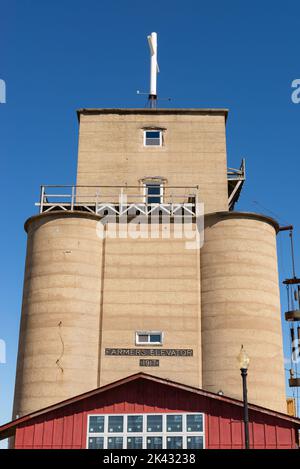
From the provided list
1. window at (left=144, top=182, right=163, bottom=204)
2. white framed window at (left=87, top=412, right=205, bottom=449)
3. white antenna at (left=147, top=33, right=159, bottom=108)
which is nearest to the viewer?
white framed window at (left=87, top=412, right=205, bottom=449)

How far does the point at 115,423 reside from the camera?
23.0 metres

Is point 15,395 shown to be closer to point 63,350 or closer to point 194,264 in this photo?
point 63,350

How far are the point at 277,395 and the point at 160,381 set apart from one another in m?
11.3

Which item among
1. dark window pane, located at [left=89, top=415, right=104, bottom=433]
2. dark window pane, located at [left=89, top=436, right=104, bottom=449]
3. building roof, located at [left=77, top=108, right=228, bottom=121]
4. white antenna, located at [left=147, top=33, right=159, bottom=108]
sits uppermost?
white antenna, located at [left=147, top=33, right=159, bottom=108]

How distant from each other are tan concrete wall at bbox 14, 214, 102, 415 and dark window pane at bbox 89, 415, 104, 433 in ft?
27.1

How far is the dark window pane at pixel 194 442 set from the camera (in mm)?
22500

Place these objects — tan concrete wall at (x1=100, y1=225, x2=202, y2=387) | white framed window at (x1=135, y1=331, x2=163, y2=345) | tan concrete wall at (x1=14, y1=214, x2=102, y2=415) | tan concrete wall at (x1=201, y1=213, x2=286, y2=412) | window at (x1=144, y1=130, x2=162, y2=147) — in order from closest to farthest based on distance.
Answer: tan concrete wall at (x1=14, y1=214, x2=102, y2=415), tan concrete wall at (x1=201, y1=213, x2=286, y2=412), tan concrete wall at (x1=100, y1=225, x2=202, y2=387), white framed window at (x1=135, y1=331, x2=163, y2=345), window at (x1=144, y1=130, x2=162, y2=147)

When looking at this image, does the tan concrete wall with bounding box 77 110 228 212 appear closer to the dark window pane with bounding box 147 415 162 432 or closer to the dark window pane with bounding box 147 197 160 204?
the dark window pane with bounding box 147 197 160 204

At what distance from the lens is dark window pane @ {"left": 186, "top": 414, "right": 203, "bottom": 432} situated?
74.8 feet

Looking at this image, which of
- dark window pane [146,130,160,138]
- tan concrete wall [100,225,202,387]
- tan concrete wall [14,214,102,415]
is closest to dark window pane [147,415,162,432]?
tan concrete wall [100,225,202,387]

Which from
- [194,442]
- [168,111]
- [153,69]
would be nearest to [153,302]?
[194,442]

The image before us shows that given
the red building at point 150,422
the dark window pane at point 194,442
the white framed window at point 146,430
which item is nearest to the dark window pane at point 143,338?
the red building at point 150,422

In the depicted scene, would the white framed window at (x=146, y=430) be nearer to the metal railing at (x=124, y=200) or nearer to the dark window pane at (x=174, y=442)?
the dark window pane at (x=174, y=442)

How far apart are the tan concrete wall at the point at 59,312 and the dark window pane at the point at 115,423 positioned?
8.59 metres
